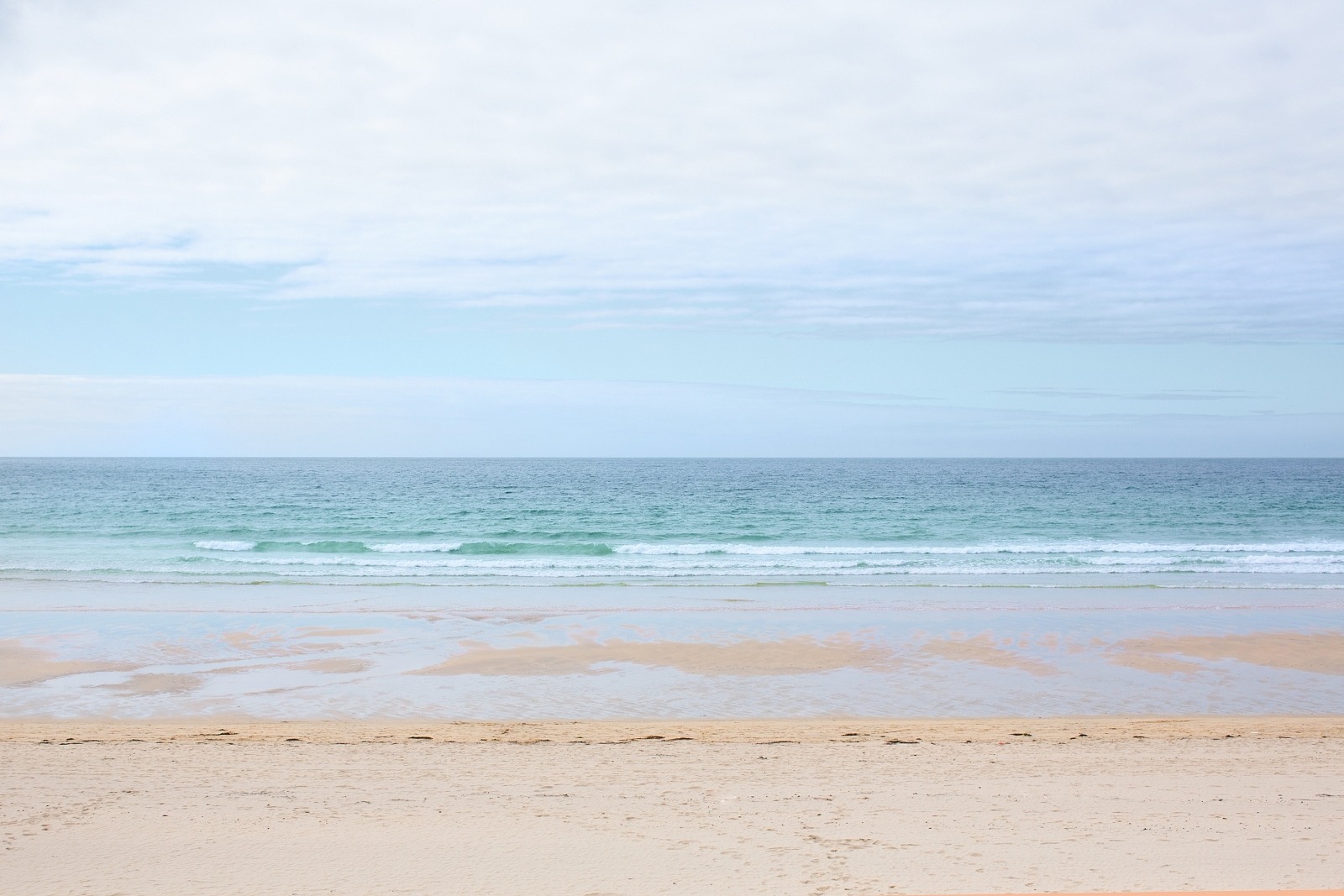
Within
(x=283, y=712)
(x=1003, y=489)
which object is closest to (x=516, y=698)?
(x=283, y=712)

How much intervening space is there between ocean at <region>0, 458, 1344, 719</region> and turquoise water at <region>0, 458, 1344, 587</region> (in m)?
0.23

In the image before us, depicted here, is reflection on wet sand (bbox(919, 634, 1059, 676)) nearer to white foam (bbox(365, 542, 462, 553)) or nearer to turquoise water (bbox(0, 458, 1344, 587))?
turquoise water (bbox(0, 458, 1344, 587))

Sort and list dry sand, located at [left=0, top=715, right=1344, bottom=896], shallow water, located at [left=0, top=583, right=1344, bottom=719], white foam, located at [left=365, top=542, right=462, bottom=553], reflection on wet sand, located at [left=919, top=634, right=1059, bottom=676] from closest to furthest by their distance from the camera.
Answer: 1. dry sand, located at [left=0, top=715, right=1344, bottom=896]
2. shallow water, located at [left=0, top=583, right=1344, bottom=719]
3. reflection on wet sand, located at [left=919, top=634, right=1059, bottom=676]
4. white foam, located at [left=365, top=542, right=462, bottom=553]

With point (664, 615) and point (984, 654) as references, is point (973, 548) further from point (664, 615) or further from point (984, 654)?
point (984, 654)

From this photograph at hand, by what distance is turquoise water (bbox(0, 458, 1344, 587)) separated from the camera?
2450 centimetres

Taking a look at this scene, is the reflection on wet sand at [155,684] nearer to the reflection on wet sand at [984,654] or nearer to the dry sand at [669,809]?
the dry sand at [669,809]

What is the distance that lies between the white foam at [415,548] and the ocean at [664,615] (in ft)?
0.77

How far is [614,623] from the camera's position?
54.5 ft

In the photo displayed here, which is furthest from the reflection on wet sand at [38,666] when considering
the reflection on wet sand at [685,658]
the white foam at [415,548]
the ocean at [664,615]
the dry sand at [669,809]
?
the white foam at [415,548]

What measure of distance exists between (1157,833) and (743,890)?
2965 millimetres

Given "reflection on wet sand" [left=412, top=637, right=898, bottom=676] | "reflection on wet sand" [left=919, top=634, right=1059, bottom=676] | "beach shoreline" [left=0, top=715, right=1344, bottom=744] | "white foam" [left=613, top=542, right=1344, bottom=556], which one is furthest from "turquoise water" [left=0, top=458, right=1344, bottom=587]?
"beach shoreline" [left=0, top=715, right=1344, bottom=744]

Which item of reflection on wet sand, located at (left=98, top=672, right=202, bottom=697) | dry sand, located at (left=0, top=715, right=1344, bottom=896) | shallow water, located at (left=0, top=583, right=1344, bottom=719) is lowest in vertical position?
reflection on wet sand, located at (left=98, top=672, right=202, bottom=697)

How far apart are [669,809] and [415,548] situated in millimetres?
25367

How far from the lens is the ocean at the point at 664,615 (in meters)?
11.6
